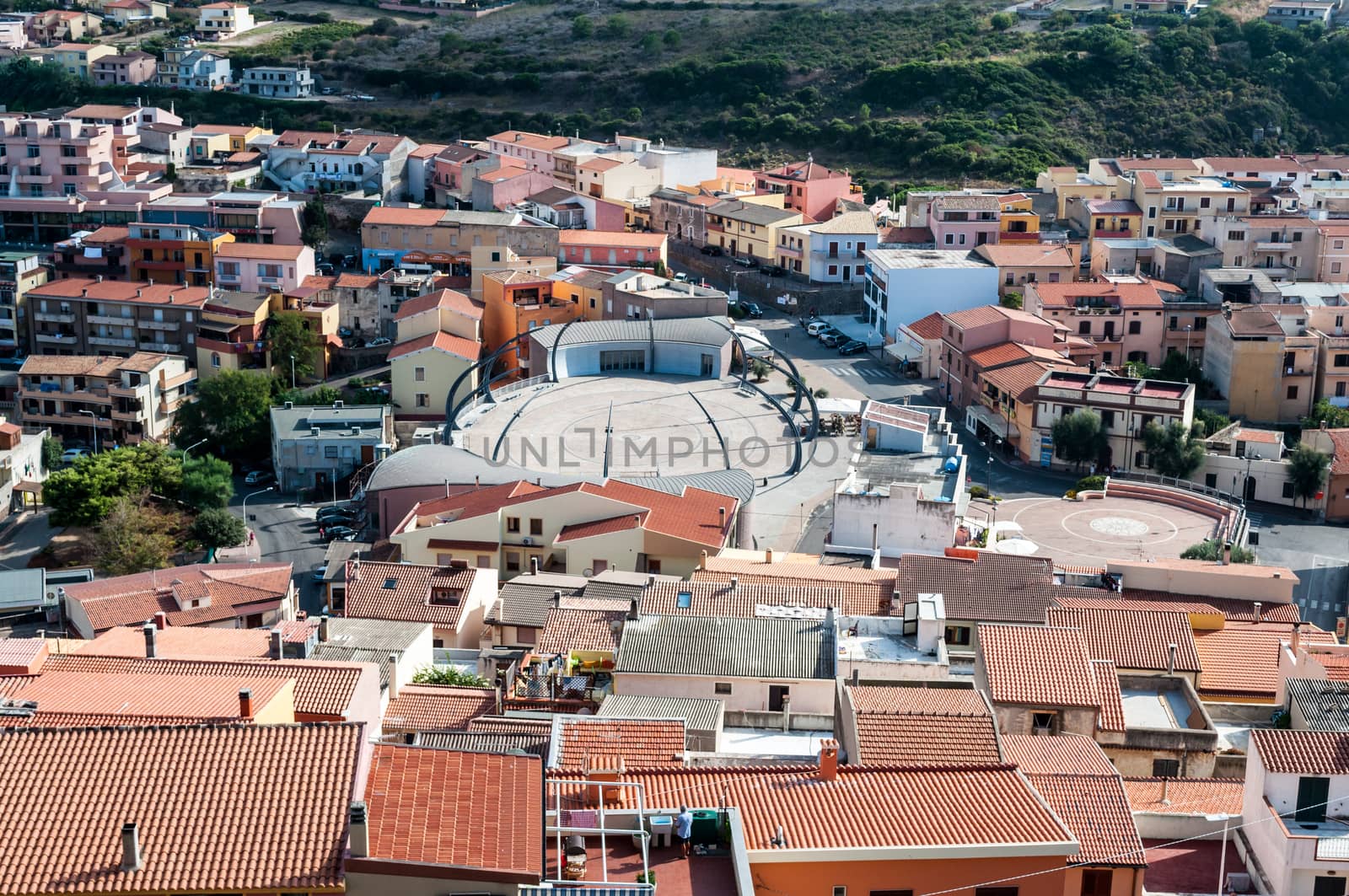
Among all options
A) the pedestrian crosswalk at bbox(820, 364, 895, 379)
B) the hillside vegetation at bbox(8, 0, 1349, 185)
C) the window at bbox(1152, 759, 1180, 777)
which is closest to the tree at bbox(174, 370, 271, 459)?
the pedestrian crosswalk at bbox(820, 364, 895, 379)

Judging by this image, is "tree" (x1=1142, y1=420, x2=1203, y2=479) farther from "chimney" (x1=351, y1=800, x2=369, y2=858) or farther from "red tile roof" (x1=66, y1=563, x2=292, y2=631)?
"chimney" (x1=351, y1=800, x2=369, y2=858)

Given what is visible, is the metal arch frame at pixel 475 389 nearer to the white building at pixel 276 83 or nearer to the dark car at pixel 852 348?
the dark car at pixel 852 348

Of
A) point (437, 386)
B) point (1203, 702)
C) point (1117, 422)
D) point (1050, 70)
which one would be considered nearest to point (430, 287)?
point (437, 386)

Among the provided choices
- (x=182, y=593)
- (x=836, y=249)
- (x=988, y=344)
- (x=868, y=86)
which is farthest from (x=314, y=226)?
(x=182, y=593)

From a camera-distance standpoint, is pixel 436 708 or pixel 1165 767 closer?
pixel 1165 767

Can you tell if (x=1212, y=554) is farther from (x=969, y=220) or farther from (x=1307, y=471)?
(x=969, y=220)

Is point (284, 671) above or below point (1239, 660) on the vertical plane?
above

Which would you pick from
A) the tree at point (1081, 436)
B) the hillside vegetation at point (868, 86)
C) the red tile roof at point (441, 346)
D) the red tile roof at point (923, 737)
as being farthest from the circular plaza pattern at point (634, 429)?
the hillside vegetation at point (868, 86)
